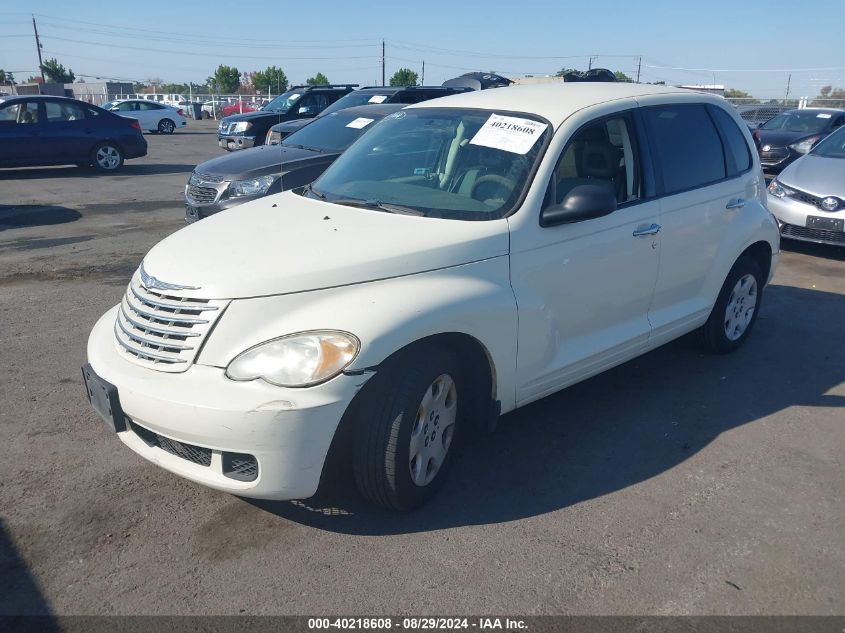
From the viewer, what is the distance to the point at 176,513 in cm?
340

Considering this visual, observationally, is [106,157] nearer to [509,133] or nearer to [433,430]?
[509,133]

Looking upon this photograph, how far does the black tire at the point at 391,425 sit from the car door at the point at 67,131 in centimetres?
1400


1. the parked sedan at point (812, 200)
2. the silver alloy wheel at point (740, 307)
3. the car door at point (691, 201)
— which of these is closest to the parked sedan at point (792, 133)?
the parked sedan at point (812, 200)

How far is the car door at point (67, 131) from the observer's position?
48.1 feet

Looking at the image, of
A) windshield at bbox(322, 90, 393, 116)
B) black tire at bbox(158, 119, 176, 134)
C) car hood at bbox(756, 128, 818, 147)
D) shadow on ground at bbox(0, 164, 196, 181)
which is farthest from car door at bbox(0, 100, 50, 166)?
black tire at bbox(158, 119, 176, 134)

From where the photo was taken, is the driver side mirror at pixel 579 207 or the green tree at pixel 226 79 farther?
the green tree at pixel 226 79

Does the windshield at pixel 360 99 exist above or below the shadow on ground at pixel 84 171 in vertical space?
above

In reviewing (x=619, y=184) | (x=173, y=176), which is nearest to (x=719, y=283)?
(x=619, y=184)

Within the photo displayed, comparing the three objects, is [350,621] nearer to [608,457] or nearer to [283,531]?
[283,531]

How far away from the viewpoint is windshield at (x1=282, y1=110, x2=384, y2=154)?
8648mm

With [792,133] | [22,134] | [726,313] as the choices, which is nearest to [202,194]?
[726,313]

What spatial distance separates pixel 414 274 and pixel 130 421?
1372 millimetres

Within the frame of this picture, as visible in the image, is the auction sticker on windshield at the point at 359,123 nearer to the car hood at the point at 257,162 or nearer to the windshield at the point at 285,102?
the car hood at the point at 257,162

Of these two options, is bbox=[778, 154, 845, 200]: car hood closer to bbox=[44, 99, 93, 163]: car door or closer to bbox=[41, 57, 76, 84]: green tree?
bbox=[44, 99, 93, 163]: car door
